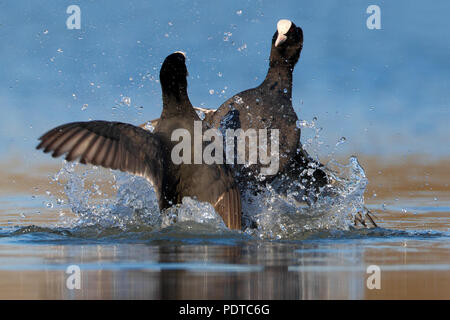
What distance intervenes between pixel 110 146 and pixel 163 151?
0.47m

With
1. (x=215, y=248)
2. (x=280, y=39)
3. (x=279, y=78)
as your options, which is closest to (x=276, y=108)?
(x=279, y=78)

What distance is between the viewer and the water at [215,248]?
3.42m

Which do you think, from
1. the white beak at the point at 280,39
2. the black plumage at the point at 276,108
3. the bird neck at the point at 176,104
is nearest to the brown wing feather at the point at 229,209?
the black plumage at the point at 276,108

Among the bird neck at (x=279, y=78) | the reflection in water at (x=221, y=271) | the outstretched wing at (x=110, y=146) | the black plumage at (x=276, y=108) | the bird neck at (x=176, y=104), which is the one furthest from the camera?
the bird neck at (x=279, y=78)

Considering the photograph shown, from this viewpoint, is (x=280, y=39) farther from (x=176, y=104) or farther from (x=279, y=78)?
(x=176, y=104)

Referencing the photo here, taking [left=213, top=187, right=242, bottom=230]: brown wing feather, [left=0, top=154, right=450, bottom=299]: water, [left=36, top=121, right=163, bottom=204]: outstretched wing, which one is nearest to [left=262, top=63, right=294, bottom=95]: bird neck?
[left=0, top=154, right=450, bottom=299]: water

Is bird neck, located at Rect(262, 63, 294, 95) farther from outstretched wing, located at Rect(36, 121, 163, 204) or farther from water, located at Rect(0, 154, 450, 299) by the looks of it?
outstretched wing, located at Rect(36, 121, 163, 204)

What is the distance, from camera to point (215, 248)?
16.6ft

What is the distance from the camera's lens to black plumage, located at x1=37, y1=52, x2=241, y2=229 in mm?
5984

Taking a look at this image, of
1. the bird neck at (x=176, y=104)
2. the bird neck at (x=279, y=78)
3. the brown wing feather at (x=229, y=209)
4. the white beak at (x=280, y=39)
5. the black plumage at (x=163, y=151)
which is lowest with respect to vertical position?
the brown wing feather at (x=229, y=209)

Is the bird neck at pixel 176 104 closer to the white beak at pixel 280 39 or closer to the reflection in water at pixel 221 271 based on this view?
the white beak at pixel 280 39

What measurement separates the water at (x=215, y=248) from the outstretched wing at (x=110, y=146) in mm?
467

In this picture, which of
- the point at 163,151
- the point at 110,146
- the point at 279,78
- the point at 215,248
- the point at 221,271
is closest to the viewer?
the point at 221,271

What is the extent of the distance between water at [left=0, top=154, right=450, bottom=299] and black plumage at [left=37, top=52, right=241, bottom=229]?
0.18 m
